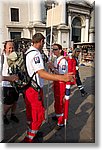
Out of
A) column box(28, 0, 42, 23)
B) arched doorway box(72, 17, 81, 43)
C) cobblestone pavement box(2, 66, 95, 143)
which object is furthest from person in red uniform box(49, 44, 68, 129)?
arched doorway box(72, 17, 81, 43)

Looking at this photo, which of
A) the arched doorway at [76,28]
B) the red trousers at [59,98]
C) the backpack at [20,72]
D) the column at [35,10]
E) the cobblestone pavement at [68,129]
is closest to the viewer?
the backpack at [20,72]

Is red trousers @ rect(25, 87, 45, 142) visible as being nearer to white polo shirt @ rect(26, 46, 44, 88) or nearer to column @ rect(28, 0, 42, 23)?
white polo shirt @ rect(26, 46, 44, 88)

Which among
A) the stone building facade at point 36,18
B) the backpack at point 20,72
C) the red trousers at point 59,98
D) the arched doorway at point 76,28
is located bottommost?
the red trousers at point 59,98

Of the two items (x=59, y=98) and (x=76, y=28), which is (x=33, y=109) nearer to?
(x=59, y=98)

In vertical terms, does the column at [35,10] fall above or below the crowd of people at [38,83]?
above

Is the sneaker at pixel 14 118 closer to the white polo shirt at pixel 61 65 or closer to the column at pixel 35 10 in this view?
the white polo shirt at pixel 61 65

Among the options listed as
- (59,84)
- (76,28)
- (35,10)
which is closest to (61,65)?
(59,84)

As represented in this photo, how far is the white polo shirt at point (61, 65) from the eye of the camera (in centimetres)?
223

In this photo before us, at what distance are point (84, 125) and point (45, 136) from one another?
534mm

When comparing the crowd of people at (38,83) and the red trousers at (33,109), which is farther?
the red trousers at (33,109)

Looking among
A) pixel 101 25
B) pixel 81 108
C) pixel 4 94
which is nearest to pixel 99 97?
pixel 101 25

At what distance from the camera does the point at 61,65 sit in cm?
226

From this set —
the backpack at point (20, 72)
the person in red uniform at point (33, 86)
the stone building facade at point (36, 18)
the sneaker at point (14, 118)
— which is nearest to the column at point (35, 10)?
the stone building facade at point (36, 18)

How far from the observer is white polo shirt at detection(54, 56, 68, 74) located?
223 cm
